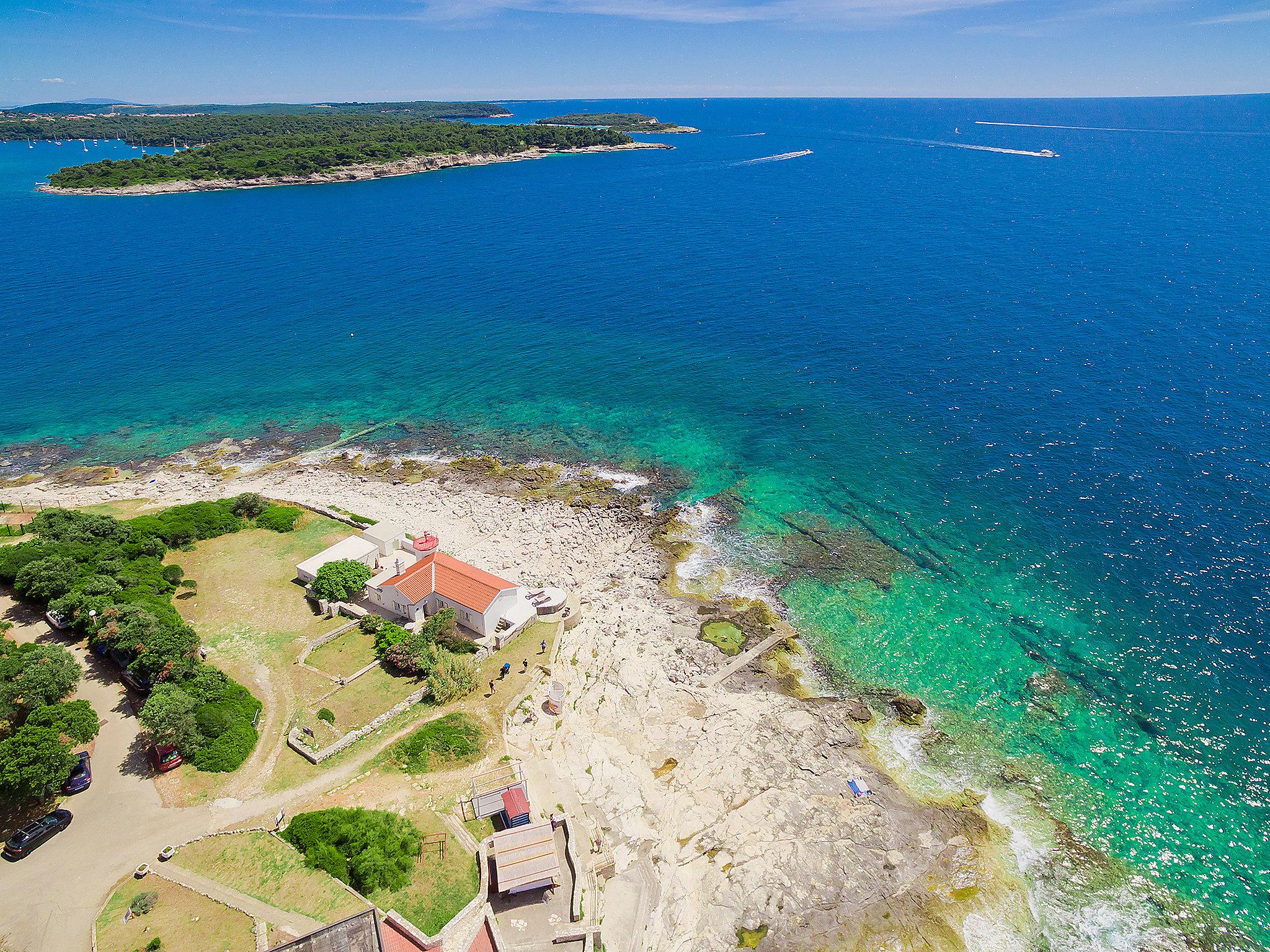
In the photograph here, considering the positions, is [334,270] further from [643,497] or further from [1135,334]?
[1135,334]

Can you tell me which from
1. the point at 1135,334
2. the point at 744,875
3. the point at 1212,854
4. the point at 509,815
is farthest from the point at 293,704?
the point at 1135,334

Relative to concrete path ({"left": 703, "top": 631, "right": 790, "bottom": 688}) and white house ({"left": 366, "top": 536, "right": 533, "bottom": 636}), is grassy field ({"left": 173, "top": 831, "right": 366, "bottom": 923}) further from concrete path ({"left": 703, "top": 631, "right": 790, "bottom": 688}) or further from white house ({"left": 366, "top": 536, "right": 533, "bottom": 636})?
concrete path ({"left": 703, "top": 631, "right": 790, "bottom": 688})

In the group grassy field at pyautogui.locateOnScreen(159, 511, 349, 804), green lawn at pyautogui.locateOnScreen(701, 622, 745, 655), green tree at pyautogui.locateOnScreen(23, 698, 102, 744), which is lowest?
green lawn at pyautogui.locateOnScreen(701, 622, 745, 655)

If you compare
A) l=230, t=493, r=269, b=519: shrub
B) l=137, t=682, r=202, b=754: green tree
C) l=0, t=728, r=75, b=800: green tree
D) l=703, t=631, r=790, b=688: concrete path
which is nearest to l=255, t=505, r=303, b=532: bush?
l=230, t=493, r=269, b=519: shrub

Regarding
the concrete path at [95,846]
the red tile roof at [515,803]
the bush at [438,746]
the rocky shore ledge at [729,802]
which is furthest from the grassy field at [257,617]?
the red tile roof at [515,803]

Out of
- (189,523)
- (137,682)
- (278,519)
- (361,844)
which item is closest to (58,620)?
(137,682)

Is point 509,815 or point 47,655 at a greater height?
point 47,655
